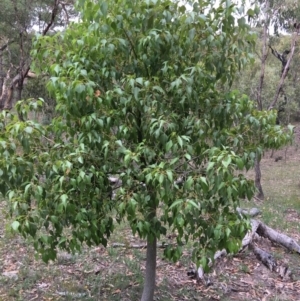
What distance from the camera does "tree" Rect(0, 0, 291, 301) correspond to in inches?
107

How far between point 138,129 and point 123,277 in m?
2.76

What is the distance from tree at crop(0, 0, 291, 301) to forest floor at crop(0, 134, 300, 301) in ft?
5.96

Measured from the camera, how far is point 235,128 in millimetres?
3254

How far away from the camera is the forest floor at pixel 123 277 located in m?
4.80

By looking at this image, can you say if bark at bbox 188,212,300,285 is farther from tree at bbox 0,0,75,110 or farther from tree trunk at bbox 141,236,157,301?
tree at bbox 0,0,75,110

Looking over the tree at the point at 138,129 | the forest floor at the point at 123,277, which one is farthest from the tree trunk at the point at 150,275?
the tree at the point at 138,129

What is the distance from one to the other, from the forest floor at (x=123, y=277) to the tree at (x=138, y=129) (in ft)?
5.96

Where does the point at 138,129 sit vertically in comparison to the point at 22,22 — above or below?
below

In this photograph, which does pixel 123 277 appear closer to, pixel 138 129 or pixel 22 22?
pixel 138 129

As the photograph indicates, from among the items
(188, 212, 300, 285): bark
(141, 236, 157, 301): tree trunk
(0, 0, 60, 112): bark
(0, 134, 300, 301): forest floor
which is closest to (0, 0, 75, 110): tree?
(0, 0, 60, 112): bark

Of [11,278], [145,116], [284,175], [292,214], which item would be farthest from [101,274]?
[284,175]

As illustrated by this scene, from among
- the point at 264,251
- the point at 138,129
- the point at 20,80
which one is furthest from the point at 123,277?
the point at 20,80

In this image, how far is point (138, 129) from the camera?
10.4 feet

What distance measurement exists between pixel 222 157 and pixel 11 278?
3.70 meters
